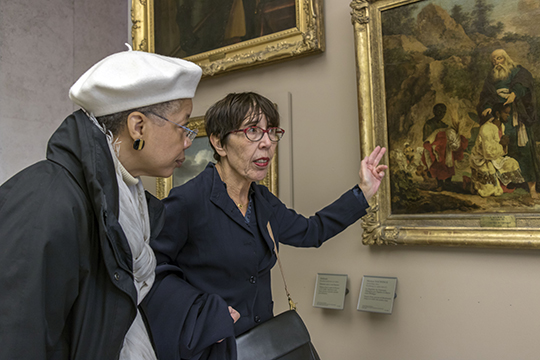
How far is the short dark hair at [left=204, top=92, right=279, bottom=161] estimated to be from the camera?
2.19 meters

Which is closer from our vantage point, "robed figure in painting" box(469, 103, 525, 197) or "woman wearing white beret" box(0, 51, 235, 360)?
"woman wearing white beret" box(0, 51, 235, 360)

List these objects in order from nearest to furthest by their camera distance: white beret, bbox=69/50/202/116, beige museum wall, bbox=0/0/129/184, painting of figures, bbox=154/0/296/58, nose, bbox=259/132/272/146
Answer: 1. white beret, bbox=69/50/202/116
2. nose, bbox=259/132/272/146
3. painting of figures, bbox=154/0/296/58
4. beige museum wall, bbox=0/0/129/184

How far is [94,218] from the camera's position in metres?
1.19

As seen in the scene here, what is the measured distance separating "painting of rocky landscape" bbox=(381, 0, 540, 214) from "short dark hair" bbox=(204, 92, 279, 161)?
102cm

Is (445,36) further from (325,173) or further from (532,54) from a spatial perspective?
(325,173)

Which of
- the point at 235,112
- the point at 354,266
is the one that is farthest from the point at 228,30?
the point at 354,266

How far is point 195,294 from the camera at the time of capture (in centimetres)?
185

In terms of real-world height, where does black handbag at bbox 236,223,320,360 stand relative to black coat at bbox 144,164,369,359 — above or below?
below

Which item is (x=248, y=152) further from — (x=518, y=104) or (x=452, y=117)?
(x=518, y=104)

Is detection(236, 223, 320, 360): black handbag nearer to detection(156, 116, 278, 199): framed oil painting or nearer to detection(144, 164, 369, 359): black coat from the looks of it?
detection(144, 164, 369, 359): black coat

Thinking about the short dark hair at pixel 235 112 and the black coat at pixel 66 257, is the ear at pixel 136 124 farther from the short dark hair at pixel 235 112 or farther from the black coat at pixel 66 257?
the short dark hair at pixel 235 112

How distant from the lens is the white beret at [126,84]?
1319 millimetres

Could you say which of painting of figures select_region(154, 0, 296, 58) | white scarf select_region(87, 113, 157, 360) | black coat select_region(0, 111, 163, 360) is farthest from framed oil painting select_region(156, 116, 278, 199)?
black coat select_region(0, 111, 163, 360)

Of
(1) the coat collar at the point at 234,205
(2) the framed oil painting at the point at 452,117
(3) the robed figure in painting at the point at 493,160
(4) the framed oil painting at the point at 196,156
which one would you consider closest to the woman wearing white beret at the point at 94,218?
(1) the coat collar at the point at 234,205
